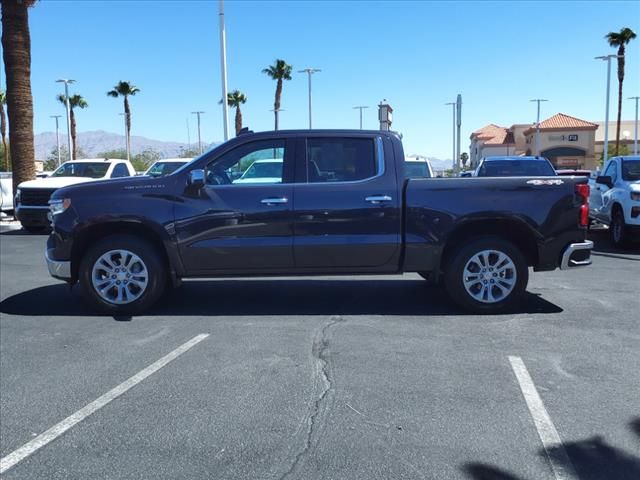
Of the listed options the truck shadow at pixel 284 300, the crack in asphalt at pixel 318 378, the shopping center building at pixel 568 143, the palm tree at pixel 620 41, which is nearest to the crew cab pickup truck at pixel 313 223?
the truck shadow at pixel 284 300

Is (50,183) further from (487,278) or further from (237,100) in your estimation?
(237,100)

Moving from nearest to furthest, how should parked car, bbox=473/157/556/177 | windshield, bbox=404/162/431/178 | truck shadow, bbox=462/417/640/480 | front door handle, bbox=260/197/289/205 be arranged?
truck shadow, bbox=462/417/640/480 → front door handle, bbox=260/197/289/205 → parked car, bbox=473/157/556/177 → windshield, bbox=404/162/431/178

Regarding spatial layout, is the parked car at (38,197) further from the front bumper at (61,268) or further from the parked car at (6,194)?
the front bumper at (61,268)

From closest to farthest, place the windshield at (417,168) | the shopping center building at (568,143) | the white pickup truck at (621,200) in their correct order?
the white pickup truck at (621,200) < the windshield at (417,168) < the shopping center building at (568,143)

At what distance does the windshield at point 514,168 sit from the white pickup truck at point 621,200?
4.38 ft

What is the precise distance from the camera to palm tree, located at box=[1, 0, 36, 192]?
16.9m

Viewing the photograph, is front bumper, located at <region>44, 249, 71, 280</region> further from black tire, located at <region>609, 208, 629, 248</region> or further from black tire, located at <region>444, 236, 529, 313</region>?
black tire, located at <region>609, 208, 629, 248</region>

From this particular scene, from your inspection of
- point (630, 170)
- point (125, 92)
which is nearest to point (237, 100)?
point (125, 92)

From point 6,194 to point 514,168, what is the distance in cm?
1467

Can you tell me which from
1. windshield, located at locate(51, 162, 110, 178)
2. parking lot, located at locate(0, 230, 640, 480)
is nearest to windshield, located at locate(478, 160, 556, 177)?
parking lot, located at locate(0, 230, 640, 480)

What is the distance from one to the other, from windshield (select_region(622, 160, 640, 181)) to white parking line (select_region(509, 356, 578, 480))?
28.7 feet

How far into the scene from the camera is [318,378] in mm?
4531

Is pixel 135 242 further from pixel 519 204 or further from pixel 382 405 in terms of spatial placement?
pixel 519 204

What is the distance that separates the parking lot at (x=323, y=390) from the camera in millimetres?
3301
